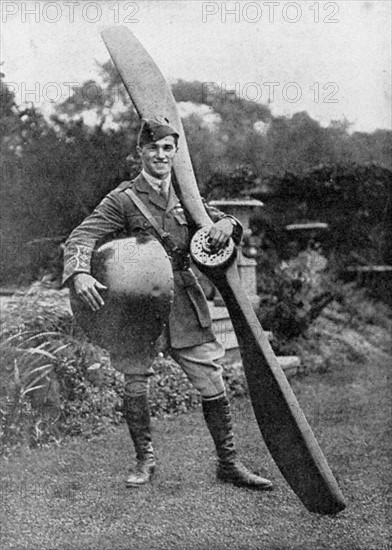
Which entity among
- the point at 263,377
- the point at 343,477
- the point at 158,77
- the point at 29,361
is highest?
the point at 158,77

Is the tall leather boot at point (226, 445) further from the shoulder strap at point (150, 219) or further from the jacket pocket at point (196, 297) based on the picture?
the shoulder strap at point (150, 219)

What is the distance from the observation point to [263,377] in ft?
11.2

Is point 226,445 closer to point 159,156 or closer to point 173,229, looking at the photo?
point 173,229

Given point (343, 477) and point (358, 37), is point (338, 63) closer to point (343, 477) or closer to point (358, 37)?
point (358, 37)

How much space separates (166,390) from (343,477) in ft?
5.59

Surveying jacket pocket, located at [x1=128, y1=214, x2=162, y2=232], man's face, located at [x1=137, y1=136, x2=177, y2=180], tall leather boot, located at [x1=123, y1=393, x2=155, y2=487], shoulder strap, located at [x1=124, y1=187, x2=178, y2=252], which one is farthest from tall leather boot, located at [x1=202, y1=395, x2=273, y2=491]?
man's face, located at [x1=137, y1=136, x2=177, y2=180]

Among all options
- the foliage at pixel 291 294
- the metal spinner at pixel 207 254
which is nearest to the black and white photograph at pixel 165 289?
the metal spinner at pixel 207 254

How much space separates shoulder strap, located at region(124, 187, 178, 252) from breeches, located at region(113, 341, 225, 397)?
0.55 meters

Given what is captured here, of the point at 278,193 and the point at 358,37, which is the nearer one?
the point at 358,37

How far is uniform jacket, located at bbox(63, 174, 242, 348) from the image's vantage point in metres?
3.65

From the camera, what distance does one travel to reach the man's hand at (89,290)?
3311mm

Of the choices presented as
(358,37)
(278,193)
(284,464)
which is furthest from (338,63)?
(278,193)

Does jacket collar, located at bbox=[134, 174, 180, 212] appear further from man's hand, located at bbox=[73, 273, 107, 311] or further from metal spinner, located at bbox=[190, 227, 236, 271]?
man's hand, located at bbox=[73, 273, 107, 311]

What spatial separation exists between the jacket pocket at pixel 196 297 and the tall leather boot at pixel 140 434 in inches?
19.7
